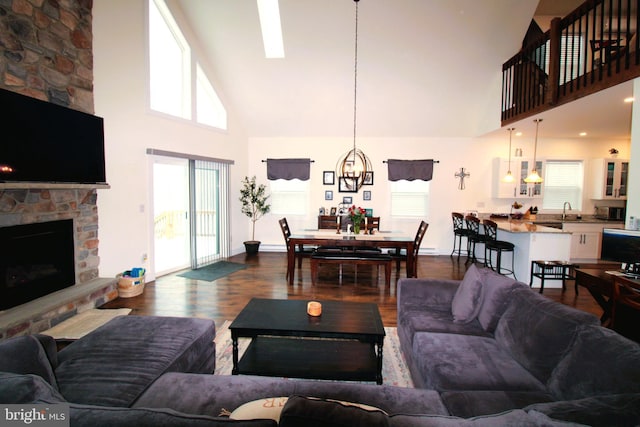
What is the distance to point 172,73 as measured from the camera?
5.29 meters

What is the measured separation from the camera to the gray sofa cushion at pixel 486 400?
150 centimetres

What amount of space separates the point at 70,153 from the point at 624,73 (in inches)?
236

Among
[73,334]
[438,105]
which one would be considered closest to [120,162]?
[73,334]

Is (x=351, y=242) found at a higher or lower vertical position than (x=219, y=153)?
lower

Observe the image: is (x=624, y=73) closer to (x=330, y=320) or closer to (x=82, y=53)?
(x=330, y=320)

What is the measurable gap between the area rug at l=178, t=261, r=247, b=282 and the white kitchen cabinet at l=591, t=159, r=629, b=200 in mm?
7792

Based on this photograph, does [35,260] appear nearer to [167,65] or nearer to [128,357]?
[128,357]

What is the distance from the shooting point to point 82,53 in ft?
12.3

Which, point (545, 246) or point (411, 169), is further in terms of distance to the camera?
point (411, 169)

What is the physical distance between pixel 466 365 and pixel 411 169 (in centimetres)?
570

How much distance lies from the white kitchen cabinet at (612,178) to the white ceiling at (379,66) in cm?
72

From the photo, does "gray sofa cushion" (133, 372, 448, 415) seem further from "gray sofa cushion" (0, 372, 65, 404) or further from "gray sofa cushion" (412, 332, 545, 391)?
"gray sofa cushion" (0, 372, 65, 404)

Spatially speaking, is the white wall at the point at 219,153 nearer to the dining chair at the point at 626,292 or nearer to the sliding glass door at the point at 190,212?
the sliding glass door at the point at 190,212

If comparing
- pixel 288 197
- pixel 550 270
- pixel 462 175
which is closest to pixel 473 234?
pixel 550 270
